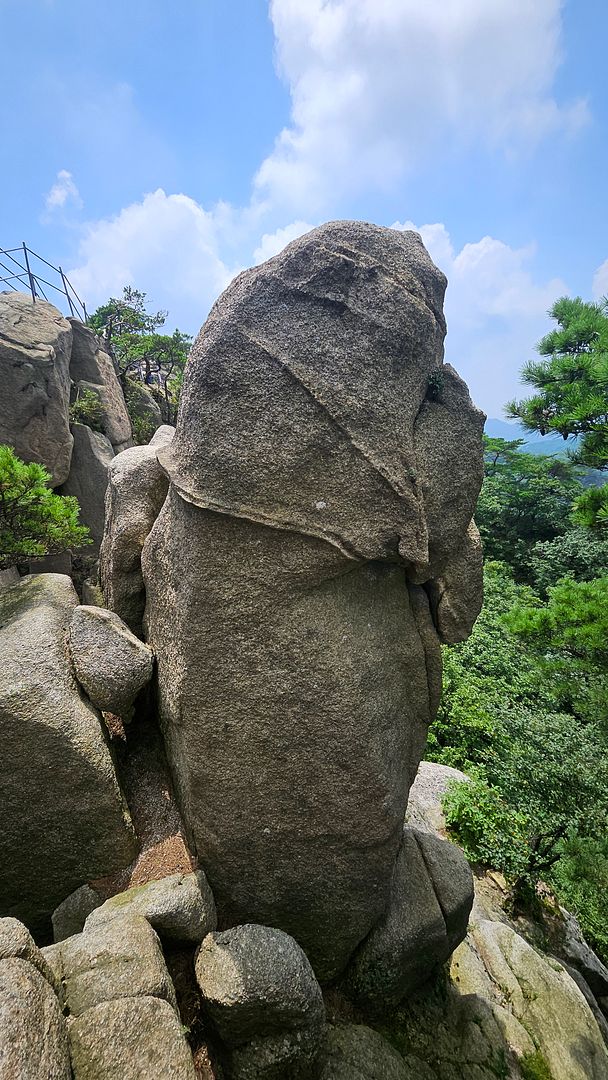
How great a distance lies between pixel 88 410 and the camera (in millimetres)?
11953

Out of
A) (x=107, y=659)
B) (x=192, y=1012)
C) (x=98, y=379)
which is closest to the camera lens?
(x=192, y=1012)

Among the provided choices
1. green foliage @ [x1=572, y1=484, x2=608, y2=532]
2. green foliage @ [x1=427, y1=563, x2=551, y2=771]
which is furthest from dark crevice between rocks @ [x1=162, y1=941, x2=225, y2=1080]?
green foliage @ [x1=427, y1=563, x2=551, y2=771]

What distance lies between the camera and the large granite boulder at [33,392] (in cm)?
982

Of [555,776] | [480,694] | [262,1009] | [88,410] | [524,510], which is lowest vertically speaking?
[262,1009]

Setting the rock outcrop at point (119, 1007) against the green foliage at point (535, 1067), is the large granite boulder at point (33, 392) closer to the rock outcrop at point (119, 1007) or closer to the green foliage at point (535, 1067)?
the rock outcrop at point (119, 1007)

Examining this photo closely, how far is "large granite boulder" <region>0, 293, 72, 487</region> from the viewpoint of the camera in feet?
32.2

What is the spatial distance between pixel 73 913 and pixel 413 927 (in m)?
3.21

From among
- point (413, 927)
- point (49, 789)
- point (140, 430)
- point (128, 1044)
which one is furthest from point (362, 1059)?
point (140, 430)

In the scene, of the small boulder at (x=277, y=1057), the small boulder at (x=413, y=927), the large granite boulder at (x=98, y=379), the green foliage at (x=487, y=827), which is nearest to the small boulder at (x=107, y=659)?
the small boulder at (x=277, y=1057)

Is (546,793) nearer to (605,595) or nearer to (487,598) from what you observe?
(605,595)

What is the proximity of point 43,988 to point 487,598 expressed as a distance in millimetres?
17054

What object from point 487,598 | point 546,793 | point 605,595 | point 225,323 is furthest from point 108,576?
point 487,598

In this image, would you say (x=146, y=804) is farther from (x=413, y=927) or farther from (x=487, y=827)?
(x=487, y=827)

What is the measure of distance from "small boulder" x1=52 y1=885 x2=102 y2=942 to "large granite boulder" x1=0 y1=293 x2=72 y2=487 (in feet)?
26.0
